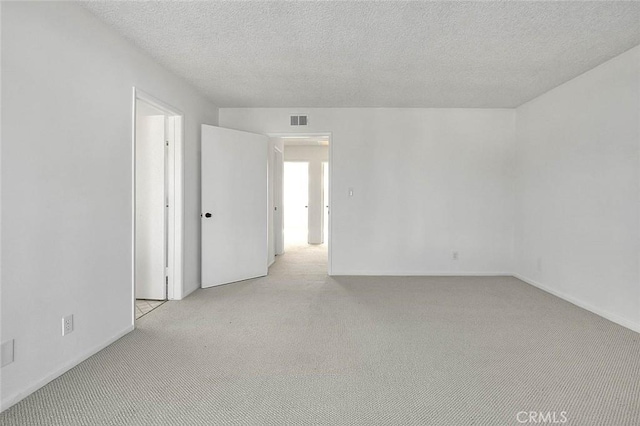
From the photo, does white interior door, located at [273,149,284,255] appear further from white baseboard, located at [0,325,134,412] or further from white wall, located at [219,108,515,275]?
white baseboard, located at [0,325,134,412]

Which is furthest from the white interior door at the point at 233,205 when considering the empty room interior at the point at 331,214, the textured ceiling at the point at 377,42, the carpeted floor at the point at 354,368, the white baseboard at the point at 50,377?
the white baseboard at the point at 50,377

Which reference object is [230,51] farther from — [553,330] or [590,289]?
[590,289]

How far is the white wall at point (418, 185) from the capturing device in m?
4.89

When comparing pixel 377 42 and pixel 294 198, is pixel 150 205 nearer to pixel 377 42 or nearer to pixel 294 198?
pixel 377 42

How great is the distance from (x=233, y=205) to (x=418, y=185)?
2.54 meters

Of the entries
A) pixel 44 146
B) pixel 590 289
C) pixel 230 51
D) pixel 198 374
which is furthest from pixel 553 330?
pixel 44 146

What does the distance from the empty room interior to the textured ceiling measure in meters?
0.02

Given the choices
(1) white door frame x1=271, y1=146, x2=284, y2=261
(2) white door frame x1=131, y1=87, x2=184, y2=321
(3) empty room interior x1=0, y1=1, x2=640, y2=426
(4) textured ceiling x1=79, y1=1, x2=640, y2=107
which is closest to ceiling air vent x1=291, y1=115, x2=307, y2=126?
(3) empty room interior x1=0, y1=1, x2=640, y2=426

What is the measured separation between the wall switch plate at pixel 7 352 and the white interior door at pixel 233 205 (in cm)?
242

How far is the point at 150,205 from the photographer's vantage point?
3734mm

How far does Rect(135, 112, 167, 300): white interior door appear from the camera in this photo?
3697mm

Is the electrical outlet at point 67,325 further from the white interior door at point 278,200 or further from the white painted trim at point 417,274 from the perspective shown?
the white interior door at point 278,200

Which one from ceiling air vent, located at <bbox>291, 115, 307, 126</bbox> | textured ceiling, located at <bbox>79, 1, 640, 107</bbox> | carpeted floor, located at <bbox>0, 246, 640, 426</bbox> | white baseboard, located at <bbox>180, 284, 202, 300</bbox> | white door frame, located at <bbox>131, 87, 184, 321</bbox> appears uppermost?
textured ceiling, located at <bbox>79, 1, 640, 107</bbox>

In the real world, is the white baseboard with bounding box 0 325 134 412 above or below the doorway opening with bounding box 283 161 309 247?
below
